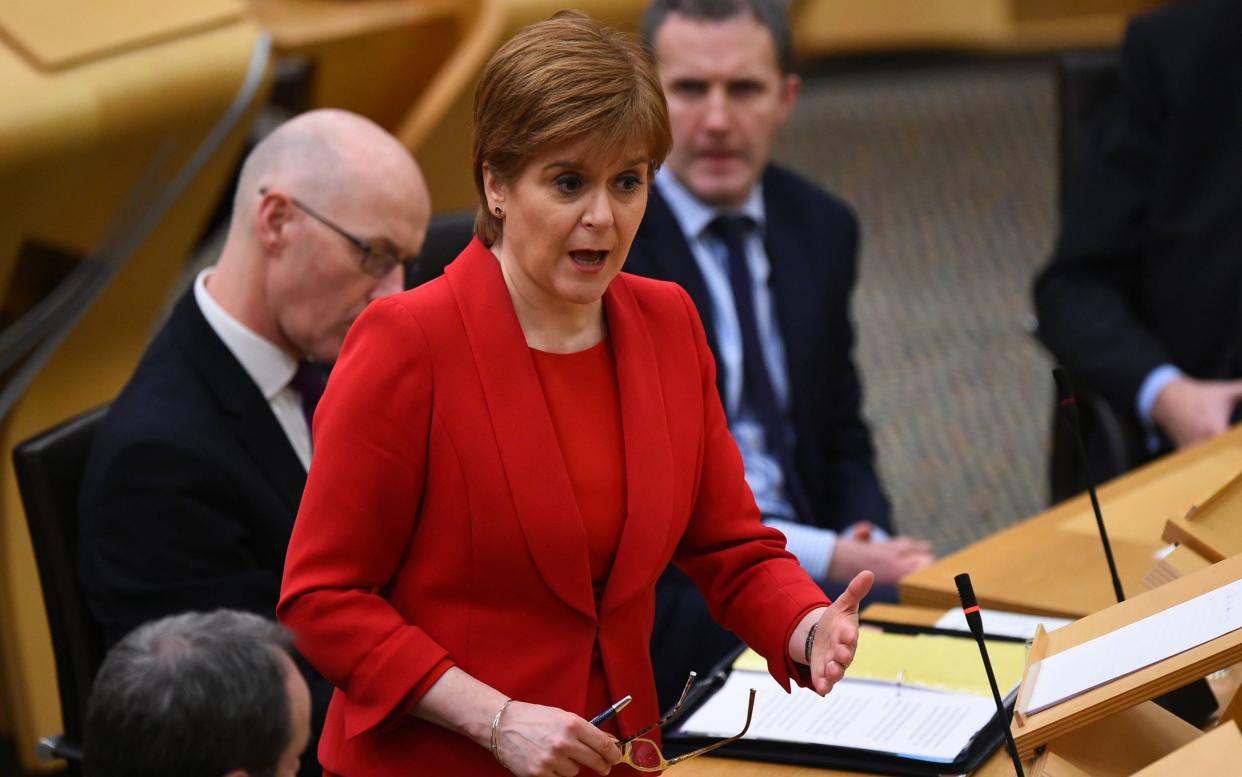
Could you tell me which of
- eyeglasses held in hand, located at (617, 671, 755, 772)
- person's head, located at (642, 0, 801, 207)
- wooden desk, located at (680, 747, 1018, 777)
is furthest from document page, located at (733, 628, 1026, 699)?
person's head, located at (642, 0, 801, 207)

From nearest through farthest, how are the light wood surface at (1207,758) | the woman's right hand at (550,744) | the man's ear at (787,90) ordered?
the light wood surface at (1207,758), the woman's right hand at (550,744), the man's ear at (787,90)

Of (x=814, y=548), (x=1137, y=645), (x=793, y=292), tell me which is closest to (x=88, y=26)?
(x=793, y=292)

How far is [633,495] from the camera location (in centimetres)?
144

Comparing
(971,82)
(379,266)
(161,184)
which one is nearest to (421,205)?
(379,266)

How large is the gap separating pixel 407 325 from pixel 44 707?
1948 millimetres

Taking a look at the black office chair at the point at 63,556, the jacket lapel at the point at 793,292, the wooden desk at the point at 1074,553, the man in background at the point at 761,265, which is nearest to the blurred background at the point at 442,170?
the black office chair at the point at 63,556

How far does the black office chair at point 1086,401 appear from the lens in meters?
2.99

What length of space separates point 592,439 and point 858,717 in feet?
1.73

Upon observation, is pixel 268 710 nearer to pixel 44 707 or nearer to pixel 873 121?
pixel 44 707

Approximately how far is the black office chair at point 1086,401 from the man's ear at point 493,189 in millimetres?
1782

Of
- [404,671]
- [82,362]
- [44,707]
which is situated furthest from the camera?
[82,362]

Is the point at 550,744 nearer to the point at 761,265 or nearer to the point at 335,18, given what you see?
the point at 761,265

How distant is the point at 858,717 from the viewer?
1767 millimetres

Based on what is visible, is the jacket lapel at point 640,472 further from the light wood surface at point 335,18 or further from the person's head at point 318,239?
the light wood surface at point 335,18
